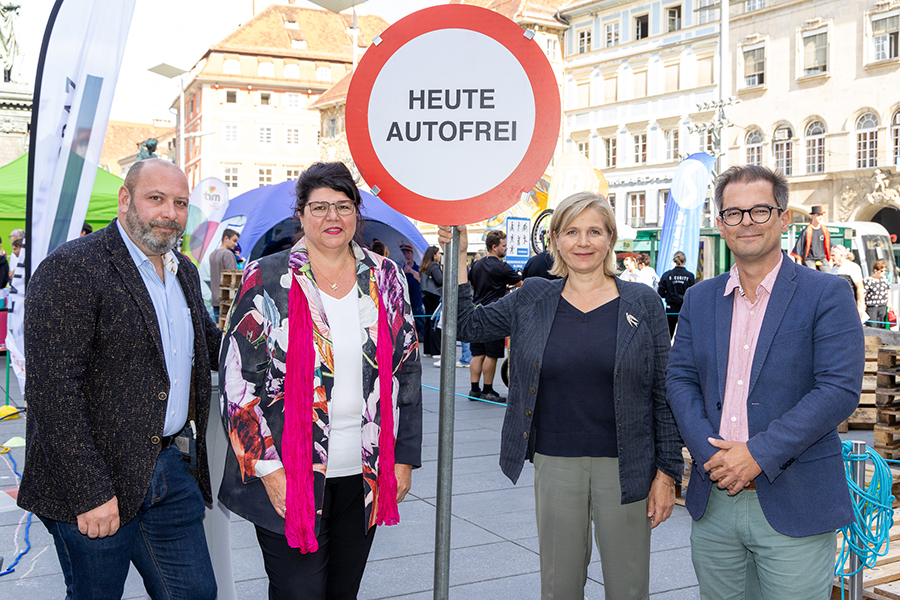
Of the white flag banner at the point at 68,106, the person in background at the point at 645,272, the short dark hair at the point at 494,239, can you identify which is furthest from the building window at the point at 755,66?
the white flag banner at the point at 68,106

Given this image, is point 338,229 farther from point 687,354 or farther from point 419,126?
point 687,354

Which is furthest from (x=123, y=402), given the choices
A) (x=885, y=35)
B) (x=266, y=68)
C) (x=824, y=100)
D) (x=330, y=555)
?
(x=266, y=68)

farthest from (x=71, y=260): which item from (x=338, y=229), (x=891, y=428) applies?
(x=891, y=428)

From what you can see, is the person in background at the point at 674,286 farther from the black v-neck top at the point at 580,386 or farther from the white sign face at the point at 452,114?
the white sign face at the point at 452,114

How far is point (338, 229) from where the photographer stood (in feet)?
9.16

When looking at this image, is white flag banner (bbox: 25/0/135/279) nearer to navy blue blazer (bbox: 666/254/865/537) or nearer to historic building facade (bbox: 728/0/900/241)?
navy blue blazer (bbox: 666/254/865/537)

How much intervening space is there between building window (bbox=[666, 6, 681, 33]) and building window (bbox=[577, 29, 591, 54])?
5328 millimetres

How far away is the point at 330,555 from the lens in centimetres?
286

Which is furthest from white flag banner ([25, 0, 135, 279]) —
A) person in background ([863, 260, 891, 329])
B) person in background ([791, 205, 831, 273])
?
person in background ([863, 260, 891, 329])

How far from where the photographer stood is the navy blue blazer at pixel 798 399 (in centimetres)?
253

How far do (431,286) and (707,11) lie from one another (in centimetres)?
3493

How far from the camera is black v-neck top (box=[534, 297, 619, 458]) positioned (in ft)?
9.86

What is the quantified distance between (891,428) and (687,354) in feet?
13.5

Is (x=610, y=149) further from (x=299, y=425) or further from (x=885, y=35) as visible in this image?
(x=299, y=425)
